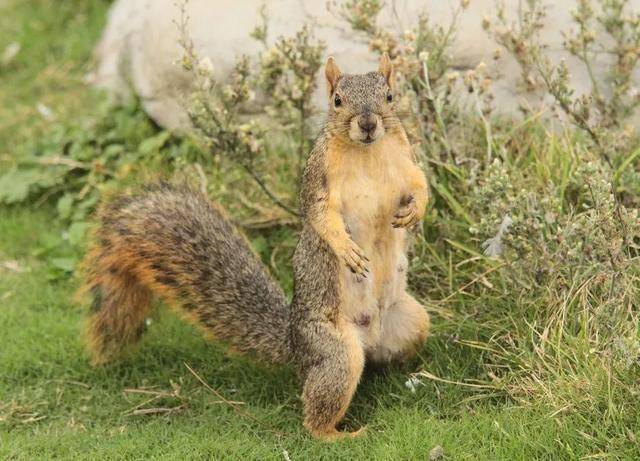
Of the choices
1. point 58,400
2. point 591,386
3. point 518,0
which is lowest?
point 58,400

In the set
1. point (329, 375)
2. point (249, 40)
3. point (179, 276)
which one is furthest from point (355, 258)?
point (249, 40)

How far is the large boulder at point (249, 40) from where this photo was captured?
5.15 m

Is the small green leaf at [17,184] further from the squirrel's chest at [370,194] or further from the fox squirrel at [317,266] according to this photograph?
the squirrel's chest at [370,194]

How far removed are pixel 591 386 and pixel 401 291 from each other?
2.63 feet

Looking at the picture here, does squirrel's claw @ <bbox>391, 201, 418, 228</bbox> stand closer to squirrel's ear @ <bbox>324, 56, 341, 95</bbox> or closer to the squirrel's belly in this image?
the squirrel's belly

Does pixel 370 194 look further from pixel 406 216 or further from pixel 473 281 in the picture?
pixel 473 281

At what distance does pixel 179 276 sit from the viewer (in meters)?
4.01

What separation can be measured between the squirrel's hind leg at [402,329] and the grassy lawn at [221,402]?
99mm

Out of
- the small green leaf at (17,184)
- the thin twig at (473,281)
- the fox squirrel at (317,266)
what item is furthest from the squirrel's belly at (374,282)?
the small green leaf at (17,184)

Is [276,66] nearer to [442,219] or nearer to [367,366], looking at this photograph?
[442,219]

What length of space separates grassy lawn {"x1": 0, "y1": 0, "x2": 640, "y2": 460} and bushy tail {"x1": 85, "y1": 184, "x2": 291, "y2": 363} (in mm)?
205

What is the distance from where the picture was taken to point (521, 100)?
5.04m

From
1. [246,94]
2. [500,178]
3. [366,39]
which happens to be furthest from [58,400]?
[366,39]

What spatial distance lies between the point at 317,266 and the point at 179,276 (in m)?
0.56
